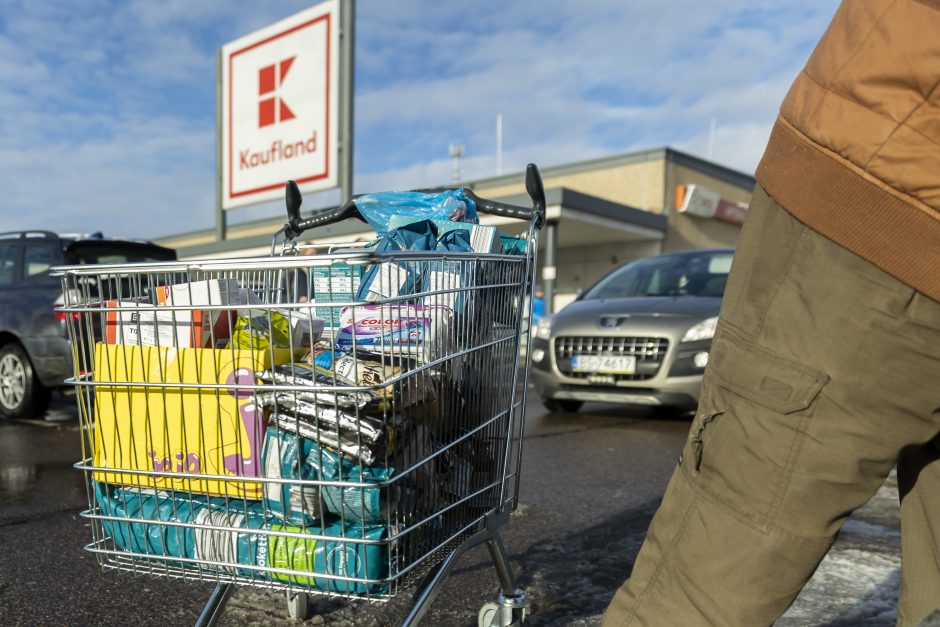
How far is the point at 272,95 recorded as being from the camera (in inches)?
494

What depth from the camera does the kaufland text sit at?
38.3ft

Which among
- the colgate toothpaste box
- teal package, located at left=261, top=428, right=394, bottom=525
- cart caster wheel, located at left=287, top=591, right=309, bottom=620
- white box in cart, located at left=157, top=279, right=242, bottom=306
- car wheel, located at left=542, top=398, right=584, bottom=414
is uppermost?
white box in cart, located at left=157, top=279, right=242, bottom=306

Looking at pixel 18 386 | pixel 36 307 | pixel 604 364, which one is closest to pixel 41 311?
pixel 36 307

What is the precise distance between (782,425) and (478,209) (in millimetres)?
1336

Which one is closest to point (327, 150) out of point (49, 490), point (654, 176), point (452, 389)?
point (49, 490)

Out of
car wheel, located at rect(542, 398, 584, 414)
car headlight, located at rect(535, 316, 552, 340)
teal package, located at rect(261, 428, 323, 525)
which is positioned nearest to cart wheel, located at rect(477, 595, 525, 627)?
teal package, located at rect(261, 428, 323, 525)

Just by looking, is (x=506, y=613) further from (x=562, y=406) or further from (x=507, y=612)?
(x=562, y=406)

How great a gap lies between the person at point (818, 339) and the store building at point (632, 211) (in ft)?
58.8

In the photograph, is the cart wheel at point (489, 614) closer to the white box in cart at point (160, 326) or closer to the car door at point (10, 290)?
the white box in cart at point (160, 326)

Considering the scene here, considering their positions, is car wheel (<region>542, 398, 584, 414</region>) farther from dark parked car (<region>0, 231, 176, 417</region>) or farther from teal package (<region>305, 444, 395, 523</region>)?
teal package (<region>305, 444, 395, 523</region>)

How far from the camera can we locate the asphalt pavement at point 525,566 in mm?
2477

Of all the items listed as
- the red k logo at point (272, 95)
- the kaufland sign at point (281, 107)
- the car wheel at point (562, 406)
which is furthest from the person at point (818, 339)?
the red k logo at point (272, 95)

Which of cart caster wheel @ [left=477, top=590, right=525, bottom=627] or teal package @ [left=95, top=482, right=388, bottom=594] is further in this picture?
cart caster wheel @ [left=477, top=590, right=525, bottom=627]

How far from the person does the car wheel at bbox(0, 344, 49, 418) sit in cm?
659
